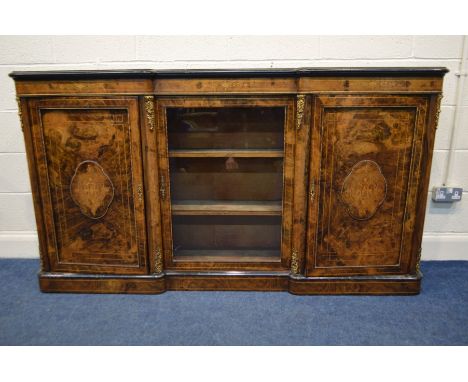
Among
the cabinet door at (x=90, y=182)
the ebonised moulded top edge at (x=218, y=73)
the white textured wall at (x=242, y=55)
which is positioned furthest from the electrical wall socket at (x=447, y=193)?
the cabinet door at (x=90, y=182)

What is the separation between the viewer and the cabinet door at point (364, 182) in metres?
1.66

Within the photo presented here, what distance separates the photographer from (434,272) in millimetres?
2137

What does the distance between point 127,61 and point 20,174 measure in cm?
103

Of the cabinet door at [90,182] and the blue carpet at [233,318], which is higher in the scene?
the cabinet door at [90,182]

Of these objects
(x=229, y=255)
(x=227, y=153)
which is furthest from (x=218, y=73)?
(x=229, y=255)

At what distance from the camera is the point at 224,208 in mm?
1943

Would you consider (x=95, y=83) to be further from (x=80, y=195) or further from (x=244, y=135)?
(x=244, y=135)

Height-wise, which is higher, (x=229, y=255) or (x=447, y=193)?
(x=447, y=193)

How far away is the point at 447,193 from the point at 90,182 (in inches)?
84.3

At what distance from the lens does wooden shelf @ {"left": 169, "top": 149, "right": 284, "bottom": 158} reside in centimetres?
183

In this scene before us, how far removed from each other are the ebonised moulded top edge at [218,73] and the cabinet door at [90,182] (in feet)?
0.37

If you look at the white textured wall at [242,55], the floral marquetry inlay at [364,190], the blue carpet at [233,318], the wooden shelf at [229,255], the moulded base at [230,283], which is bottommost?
the blue carpet at [233,318]

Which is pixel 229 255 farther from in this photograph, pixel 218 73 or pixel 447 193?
pixel 447 193

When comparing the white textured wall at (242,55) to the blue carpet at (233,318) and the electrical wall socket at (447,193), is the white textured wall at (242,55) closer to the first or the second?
the electrical wall socket at (447,193)
